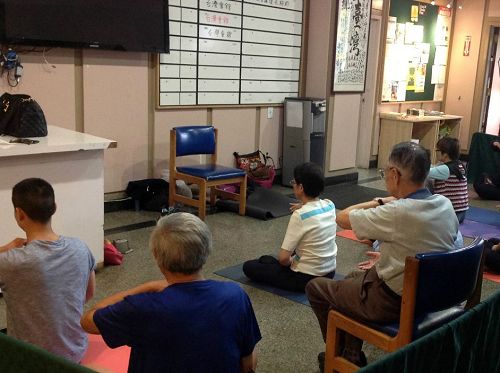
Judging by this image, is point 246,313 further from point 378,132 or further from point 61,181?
point 378,132

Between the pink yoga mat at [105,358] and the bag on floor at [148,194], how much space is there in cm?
291

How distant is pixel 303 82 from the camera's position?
6.88 metres

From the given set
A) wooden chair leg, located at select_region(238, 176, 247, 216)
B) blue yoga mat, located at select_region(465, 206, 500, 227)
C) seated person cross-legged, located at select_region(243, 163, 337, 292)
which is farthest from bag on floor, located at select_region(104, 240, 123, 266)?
blue yoga mat, located at select_region(465, 206, 500, 227)

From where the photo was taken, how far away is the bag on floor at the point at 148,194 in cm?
525

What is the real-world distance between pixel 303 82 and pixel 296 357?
463 centimetres

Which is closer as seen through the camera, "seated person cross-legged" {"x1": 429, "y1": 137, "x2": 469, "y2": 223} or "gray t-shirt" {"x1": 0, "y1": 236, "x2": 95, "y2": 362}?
A: "gray t-shirt" {"x1": 0, "y1": 236, "x2": 95, "y2": 362}

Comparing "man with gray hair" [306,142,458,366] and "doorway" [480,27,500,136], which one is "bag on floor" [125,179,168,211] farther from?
"doorway" [480,27,500,136]

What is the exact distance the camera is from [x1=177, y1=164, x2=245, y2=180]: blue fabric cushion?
496 centimetres

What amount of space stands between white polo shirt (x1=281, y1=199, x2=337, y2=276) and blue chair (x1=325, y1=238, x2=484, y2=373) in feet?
2.72

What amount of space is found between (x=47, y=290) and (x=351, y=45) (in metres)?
5.53

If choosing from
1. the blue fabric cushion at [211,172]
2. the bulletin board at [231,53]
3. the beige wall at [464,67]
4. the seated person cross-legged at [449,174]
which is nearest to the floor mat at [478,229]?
the seated person cross-legged at [449,174]

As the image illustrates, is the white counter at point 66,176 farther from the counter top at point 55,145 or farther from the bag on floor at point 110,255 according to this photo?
the bag on floor at point 110,255

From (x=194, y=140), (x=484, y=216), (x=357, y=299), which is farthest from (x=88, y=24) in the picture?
(x=484, y=216)

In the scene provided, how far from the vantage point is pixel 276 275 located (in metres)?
3.49
